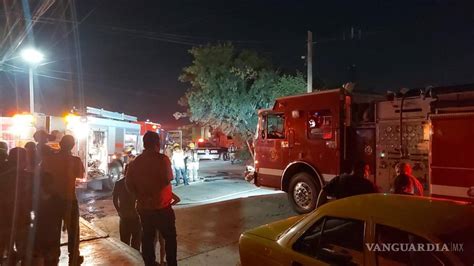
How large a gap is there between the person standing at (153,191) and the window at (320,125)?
5395mm

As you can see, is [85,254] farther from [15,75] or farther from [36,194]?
[15,75]

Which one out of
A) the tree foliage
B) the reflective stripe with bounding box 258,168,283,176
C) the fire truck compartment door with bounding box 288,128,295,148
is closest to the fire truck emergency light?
the reflective stripe with bounding box 258,168,283,176

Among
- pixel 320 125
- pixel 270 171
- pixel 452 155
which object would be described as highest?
pixel 320 125

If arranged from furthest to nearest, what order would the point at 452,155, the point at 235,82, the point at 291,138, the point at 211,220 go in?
the point at 235,82 → the point at 291,138 → the point at 211,220 → the point at 452,155

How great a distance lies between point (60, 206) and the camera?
5.30 m

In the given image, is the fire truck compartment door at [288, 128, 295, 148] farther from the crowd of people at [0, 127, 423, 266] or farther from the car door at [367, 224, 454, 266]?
the car door at [367, 224, 454, 266]

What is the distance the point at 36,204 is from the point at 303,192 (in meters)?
6.13

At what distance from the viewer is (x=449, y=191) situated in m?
6.84

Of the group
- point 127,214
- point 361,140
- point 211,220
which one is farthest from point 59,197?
point 361,140

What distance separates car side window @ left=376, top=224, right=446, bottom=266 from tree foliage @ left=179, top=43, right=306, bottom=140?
19900 millimetres

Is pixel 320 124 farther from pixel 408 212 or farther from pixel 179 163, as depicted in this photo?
pixel 179 163

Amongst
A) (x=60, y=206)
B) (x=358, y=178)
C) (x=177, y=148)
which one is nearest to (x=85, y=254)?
(x=60, y=206)

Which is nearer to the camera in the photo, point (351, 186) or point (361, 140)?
point (351, 186)

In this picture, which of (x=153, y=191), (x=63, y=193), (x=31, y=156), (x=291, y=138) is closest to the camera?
(x=153, y=191)
